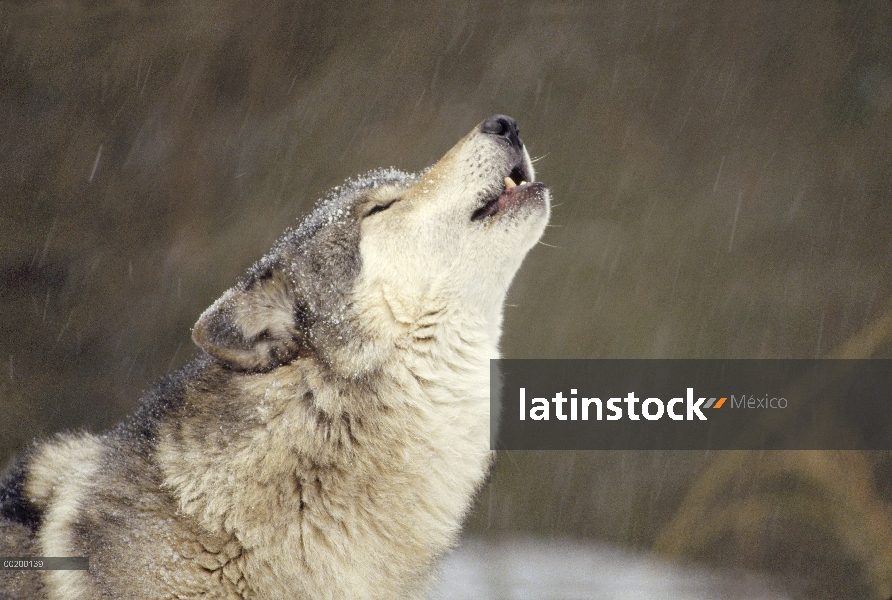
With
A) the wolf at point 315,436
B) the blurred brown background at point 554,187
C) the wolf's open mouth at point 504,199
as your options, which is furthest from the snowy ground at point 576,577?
the wolf's open mouth at point 504,199

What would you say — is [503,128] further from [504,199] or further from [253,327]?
[253,327]

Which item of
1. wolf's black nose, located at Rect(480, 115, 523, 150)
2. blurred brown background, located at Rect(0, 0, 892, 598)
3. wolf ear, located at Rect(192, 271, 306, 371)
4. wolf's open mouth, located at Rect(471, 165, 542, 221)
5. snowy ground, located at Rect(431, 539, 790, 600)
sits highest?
blurred brown background, located at Rect(0, 0, 892, 598)

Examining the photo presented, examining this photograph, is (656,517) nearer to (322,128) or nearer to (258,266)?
(322,128)

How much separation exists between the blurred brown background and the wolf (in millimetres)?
4474

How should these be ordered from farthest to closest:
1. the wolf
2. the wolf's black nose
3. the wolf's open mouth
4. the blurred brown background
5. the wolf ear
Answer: the blurred brown background, the wolf's black nose, the wolf's open mouth, the wolf ear, the wolf

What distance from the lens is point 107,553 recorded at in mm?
2047

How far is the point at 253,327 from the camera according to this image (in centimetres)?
231

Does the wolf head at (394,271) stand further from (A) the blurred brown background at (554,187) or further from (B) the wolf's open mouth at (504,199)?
(A) the blurred brown background at (554,187)

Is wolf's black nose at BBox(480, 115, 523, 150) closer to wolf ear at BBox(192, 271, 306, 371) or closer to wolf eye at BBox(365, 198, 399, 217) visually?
wolf eye at BBox(365, 198, 399, 217)

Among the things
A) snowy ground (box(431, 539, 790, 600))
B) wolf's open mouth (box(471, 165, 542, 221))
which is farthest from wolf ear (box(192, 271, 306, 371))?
snowy ground (box(431, 539, 790, 600))

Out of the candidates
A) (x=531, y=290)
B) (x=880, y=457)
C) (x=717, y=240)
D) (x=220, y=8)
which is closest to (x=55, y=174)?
(x=220, y=8)

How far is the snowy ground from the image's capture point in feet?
17.7

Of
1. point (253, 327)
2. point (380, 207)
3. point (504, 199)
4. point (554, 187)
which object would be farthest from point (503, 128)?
point (554, 187)

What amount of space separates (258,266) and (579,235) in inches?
201
